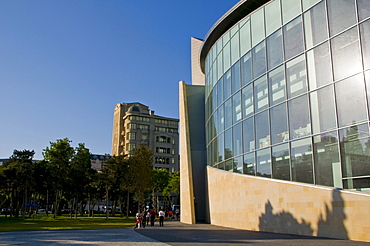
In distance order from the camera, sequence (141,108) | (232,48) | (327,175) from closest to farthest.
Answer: (327,175)
(232,48)
(141,108)

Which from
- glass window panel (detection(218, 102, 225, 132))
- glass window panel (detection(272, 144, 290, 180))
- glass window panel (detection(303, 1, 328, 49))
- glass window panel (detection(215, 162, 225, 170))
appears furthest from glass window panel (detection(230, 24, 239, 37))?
glass window panel (detection(272, 144, 290, 180))

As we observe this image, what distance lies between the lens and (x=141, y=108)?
127562 millimetres

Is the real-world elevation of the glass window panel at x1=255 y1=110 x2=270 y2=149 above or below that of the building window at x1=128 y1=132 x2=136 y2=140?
below

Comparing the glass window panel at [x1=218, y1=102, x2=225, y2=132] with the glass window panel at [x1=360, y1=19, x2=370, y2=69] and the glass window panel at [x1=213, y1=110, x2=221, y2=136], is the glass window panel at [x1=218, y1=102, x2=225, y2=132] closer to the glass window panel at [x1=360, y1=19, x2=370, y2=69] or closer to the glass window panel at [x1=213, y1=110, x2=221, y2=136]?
the glass window panel at [x1=213, y1=110, x2=221, y2=136]

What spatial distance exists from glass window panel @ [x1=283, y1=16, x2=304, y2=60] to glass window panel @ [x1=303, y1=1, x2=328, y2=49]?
47 cm

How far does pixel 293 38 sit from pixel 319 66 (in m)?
3.00

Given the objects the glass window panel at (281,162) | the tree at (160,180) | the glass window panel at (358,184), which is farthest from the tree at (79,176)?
the glass window panel at (358,184)

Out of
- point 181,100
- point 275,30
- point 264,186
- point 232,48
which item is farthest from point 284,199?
point 181,100

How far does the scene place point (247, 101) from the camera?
25188mm

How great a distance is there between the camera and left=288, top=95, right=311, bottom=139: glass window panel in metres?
19.1

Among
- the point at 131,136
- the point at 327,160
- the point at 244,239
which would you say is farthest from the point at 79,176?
the point at 131,136

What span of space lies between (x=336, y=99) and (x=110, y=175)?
4215cm

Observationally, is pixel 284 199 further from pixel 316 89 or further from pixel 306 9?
pixel 306 9

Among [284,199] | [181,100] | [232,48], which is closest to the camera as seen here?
[284,199]
